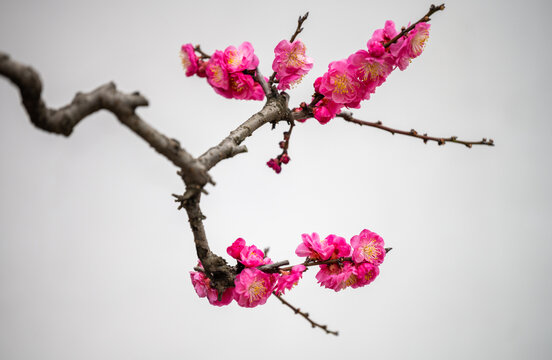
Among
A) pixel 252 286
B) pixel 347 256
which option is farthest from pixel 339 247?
pixel 252 286

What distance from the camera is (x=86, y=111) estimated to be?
345 mm

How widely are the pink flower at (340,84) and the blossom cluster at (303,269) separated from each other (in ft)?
0.52

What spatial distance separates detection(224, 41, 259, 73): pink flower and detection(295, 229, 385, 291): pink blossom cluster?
0.20 m

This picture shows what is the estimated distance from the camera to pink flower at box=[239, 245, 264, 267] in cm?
46

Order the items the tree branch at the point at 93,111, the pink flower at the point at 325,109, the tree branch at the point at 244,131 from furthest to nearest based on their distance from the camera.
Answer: the pink flower at the point at 325,109, the tree branch at the point at 244,131, the tree branch at the point at 93,111

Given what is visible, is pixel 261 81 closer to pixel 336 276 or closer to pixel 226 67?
pixel 226 67

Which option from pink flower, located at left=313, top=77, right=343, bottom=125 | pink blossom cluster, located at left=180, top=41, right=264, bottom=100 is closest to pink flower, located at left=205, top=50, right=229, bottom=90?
pink blossom cluster, located at left=180, top=41, right=264, bottom=100

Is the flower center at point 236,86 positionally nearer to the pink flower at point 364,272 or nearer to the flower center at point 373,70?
the flower center at point 373,70

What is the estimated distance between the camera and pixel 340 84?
503mm

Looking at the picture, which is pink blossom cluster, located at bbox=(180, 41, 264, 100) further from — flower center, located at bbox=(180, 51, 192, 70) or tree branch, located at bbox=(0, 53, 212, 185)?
tree branch, located at bbox=(0, 53, 212, 185)

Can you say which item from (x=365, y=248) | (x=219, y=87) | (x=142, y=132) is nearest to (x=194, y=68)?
(x=219, y=87)

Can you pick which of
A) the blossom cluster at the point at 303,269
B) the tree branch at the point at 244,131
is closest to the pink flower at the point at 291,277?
the blossom cluster at the point at 303,269

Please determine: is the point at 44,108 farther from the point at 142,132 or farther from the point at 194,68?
the point at 194,68

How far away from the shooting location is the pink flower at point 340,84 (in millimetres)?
500
